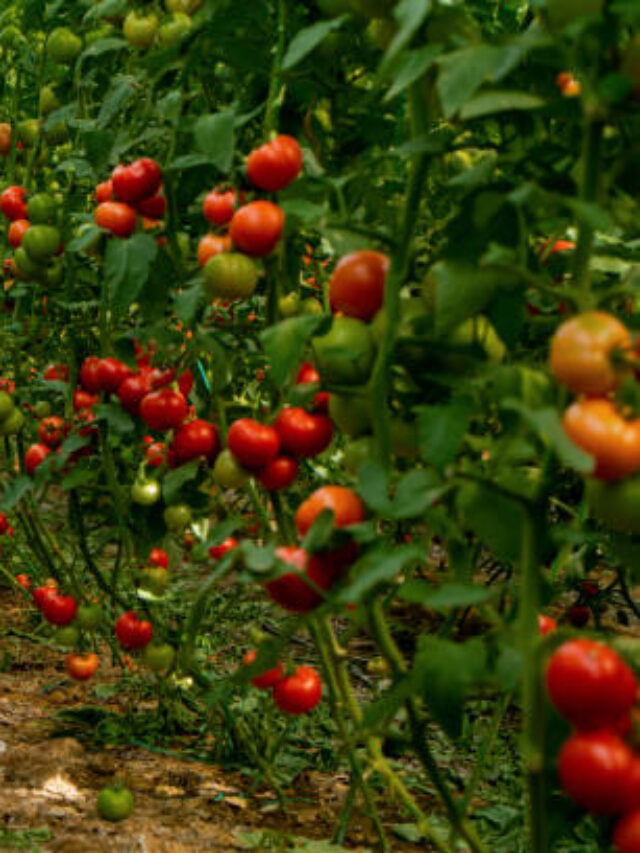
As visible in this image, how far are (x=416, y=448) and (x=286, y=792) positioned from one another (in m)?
1.16

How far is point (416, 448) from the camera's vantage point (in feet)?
3.23

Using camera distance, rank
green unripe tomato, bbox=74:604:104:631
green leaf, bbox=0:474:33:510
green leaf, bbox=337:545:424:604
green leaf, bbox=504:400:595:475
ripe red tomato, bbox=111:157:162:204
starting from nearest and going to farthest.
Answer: green leaf, bbox=504:400:595:475 < green leaf, bbox=337:545:424:604 < ripe red tomato, bbox=111:157:162:204 < green leaf, bbox=0:474:33:510 < green unripe tomato, bbox=74:604:104:631

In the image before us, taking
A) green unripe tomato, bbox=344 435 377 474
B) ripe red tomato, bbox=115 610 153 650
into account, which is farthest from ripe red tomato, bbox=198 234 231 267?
ripe red tomato, bbox=115 610 153 650

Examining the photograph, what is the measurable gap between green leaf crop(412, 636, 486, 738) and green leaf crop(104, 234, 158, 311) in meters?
0.63

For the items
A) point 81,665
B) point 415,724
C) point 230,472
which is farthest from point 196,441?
point 81,665

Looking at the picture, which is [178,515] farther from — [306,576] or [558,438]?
[558,438]

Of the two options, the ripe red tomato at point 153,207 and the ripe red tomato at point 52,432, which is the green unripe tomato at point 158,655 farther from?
the ripe red tomato at point 153,207

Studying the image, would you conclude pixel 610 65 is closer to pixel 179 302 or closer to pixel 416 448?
pixel 416 448

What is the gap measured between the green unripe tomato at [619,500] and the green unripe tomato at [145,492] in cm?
95

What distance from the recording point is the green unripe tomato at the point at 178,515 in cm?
151

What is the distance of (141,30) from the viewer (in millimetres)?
1356

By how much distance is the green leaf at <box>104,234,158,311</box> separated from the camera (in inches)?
46.9

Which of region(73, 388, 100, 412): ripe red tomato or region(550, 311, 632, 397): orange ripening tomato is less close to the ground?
region(550, 311, 632, 397): orange ripening tomato

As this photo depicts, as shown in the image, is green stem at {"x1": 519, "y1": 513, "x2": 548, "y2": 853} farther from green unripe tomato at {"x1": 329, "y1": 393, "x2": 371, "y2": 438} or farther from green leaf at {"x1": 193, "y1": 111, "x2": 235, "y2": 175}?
green leaf at {"x1": 193, "y1": 111, "x2": 235, "y2": 175}
